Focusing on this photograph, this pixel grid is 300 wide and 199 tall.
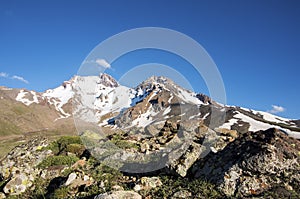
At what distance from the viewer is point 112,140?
23094 millimetres

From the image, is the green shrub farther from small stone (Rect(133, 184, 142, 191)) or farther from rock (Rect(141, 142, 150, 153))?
small stone (Rect(133, 184, 142, 191))

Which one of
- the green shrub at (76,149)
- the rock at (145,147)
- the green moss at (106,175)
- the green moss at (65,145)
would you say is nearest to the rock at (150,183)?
the green moss at (106,175)

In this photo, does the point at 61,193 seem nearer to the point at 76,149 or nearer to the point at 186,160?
the point at 76,149

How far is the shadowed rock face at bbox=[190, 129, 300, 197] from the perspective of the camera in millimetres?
12852

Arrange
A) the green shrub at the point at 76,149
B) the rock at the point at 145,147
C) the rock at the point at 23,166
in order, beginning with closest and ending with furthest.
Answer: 1. the rock at the point at 23,166
2. the rock at the point at 145,147
3. the green shrub at the point at 76,149

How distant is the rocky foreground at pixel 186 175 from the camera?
12.9m

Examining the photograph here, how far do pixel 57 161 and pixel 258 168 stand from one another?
12.9 m

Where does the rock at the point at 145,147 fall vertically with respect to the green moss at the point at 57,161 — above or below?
above

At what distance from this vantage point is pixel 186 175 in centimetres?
1524

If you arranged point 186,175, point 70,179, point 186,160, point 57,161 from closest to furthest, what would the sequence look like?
point 186,175 < point 70,179 < point 186,160 < point 57,161

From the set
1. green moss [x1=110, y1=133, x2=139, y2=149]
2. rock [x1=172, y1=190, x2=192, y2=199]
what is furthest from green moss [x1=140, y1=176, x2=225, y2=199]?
green moss [x1=110, y1=133, x2=139, y2=149]

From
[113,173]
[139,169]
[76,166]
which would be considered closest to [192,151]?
[139,169]

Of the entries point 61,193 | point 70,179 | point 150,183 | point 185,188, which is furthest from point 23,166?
point 185,188

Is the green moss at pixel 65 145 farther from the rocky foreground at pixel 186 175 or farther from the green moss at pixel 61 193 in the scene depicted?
the green moss at pixel 61 193
